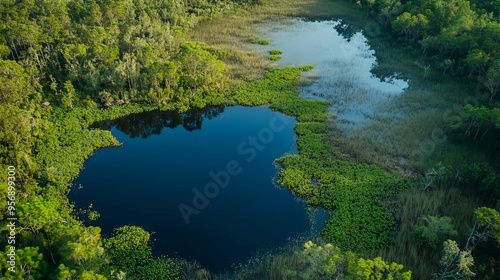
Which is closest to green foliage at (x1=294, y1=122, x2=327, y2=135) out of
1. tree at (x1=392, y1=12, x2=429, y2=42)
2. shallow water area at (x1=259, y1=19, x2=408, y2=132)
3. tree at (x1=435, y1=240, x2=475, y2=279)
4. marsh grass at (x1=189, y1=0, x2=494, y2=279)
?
marsh grass at (x1=189, y1=0, x2=494, y2=279)

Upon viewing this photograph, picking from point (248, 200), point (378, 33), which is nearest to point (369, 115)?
point (248, 200)

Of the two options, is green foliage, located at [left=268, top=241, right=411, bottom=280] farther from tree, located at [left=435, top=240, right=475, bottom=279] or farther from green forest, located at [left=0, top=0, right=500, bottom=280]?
tree, located at [left=435, top=240, right=475, bottom=279]

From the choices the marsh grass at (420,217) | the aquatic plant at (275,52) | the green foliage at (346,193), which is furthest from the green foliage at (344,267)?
the aquatic plant at (275,52)

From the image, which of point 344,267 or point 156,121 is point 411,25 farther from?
point 344,267

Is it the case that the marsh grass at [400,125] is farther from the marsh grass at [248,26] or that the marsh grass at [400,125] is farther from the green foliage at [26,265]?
the green foliage at [26,265]

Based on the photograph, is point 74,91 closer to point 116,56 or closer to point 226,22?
point 116,56

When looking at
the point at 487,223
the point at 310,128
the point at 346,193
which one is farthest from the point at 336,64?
the point at 487,223

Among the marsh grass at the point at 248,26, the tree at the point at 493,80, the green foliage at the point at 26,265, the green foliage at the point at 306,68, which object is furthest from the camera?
the marsh grass at the point at 248,26
